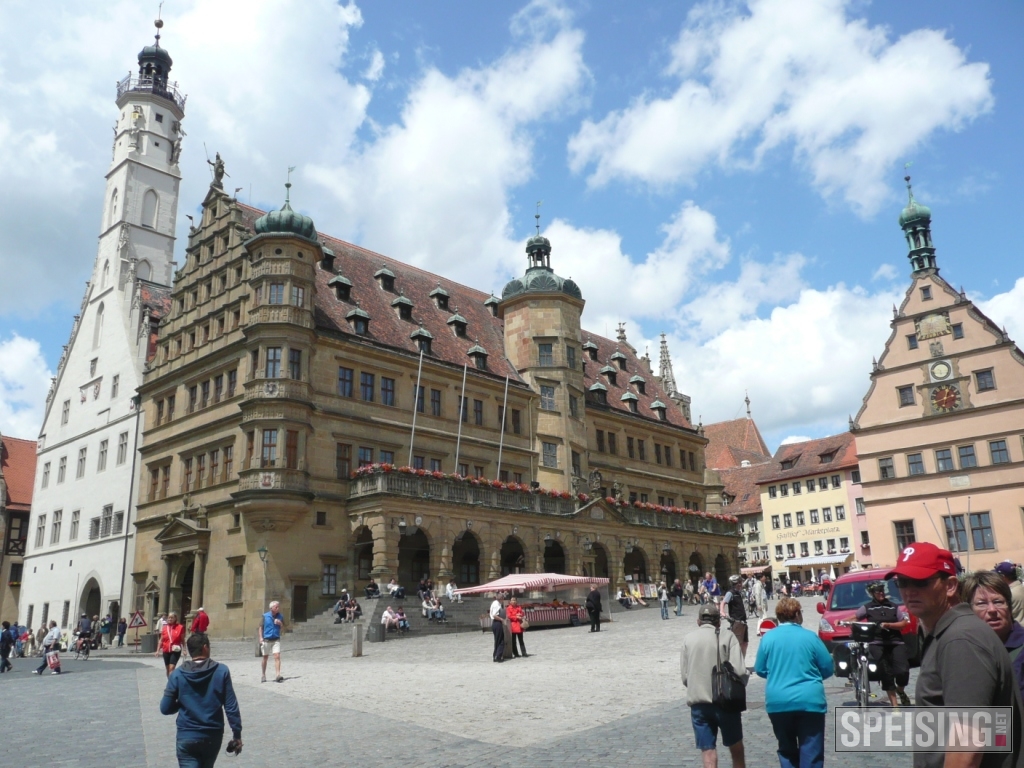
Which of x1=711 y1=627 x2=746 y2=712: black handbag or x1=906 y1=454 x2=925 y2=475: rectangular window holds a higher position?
x1=906 y1=454 x2=925 y2=475: rectangular window

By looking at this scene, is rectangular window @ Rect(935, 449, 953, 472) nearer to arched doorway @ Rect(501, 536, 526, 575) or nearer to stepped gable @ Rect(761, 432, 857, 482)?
stepped gable @ Rect(761, 432, 857, 482)

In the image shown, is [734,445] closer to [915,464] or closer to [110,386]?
[915,464]

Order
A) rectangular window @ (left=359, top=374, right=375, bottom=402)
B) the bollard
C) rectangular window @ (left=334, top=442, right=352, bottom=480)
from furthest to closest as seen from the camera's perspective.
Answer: rectangular window @ (left=359, top=374, right=375, bottom=402)
rectangular window @ (left=334, top=442, right=352, bottom=480)
the bollard

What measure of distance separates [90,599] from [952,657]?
170ft

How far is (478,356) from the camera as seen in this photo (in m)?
47.9

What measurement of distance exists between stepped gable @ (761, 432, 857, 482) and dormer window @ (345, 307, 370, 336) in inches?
1651

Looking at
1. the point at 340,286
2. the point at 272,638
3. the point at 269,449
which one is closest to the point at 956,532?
the point at 340,286

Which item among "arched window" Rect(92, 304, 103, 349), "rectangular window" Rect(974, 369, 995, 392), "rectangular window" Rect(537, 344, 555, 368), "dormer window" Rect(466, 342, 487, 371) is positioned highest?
"arched window" Rect(92, 304, 103, 349)

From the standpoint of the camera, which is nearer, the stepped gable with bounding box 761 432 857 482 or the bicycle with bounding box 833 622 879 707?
the bicycle with bounding box 833 622 879 707

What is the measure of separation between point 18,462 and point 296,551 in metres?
41.8

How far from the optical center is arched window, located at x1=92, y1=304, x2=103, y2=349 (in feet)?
169

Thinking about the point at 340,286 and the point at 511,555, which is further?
the point at 511,555

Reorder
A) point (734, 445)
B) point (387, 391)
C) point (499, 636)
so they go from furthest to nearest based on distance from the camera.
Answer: point (734, 445) → point (387, 391) → point (499, 636)

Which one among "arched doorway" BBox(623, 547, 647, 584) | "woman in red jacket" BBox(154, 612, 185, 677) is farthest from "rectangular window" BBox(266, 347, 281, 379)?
"arched doorway" BBox(623, 547, 647, 584)
